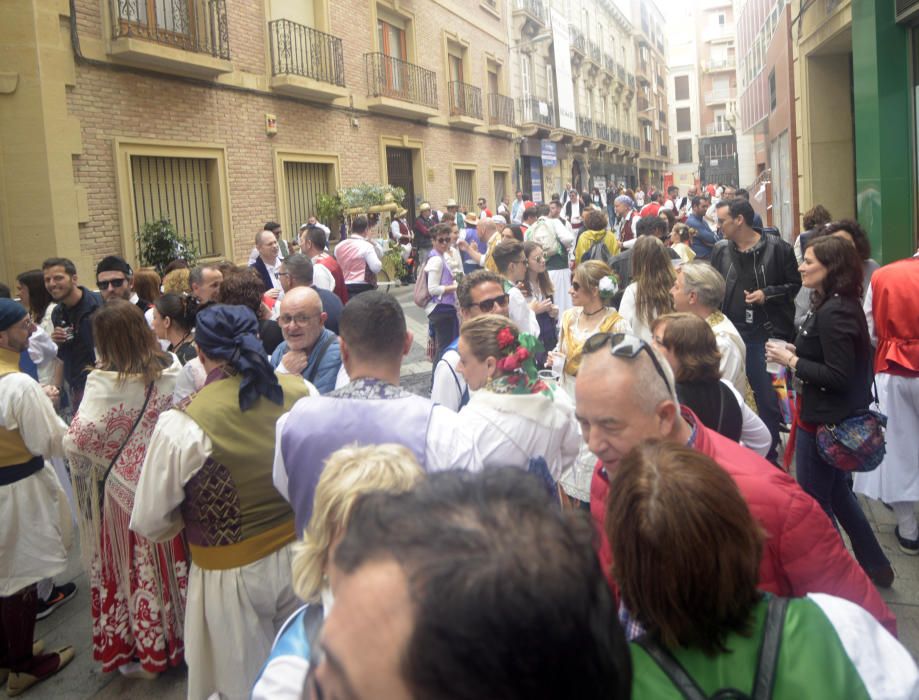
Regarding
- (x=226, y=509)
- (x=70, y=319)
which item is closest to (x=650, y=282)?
(x=226, y=509)

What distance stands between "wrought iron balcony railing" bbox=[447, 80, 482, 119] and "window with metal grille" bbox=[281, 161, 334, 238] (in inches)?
260

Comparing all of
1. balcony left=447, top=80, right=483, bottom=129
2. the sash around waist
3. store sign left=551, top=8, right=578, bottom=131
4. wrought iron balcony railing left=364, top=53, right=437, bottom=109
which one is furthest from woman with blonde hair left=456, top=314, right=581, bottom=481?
store sign left=551, top=8, right=578, bottom=131

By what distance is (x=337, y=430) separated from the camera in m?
2.43

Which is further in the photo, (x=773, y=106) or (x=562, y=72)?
(x=562, y=72)

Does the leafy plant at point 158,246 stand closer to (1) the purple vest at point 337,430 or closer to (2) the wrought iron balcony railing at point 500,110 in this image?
(1) the purple vest at point 337,430

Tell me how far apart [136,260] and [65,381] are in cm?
603

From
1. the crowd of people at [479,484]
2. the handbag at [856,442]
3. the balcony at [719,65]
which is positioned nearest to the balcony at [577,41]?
the balcony at [719,65]

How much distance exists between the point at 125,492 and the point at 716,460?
2745 millimetres

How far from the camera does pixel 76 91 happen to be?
419 inches

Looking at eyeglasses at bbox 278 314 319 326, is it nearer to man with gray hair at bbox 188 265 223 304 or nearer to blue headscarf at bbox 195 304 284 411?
blue headscarf at bbox 195 304 284 411

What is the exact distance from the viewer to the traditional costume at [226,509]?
2756mm

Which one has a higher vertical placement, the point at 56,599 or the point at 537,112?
the point at 537,112

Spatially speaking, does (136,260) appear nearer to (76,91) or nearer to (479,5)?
(76,91)

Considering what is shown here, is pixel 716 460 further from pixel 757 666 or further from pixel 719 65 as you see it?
pixel 719 65
